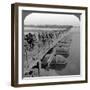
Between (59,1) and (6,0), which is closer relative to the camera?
(6,0)

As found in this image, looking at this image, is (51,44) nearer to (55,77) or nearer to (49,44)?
(49,44)

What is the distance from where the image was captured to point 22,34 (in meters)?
1.62

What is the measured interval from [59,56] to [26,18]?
1.00ft

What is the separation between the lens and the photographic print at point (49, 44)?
1.62 m

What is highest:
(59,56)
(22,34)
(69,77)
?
(22,34)

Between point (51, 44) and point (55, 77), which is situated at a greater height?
point (51, 44)

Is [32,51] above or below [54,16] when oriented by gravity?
below

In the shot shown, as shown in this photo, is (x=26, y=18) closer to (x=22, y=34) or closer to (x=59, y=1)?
(x=22, y=34)

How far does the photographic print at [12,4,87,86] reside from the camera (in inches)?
63.8

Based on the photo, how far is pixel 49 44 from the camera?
5.56 ft

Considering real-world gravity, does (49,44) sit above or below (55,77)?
above

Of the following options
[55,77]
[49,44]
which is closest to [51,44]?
[49,44]

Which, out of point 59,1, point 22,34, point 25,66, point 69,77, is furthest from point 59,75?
point 59,1

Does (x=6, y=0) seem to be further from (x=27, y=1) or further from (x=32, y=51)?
(x=32, y=51)
